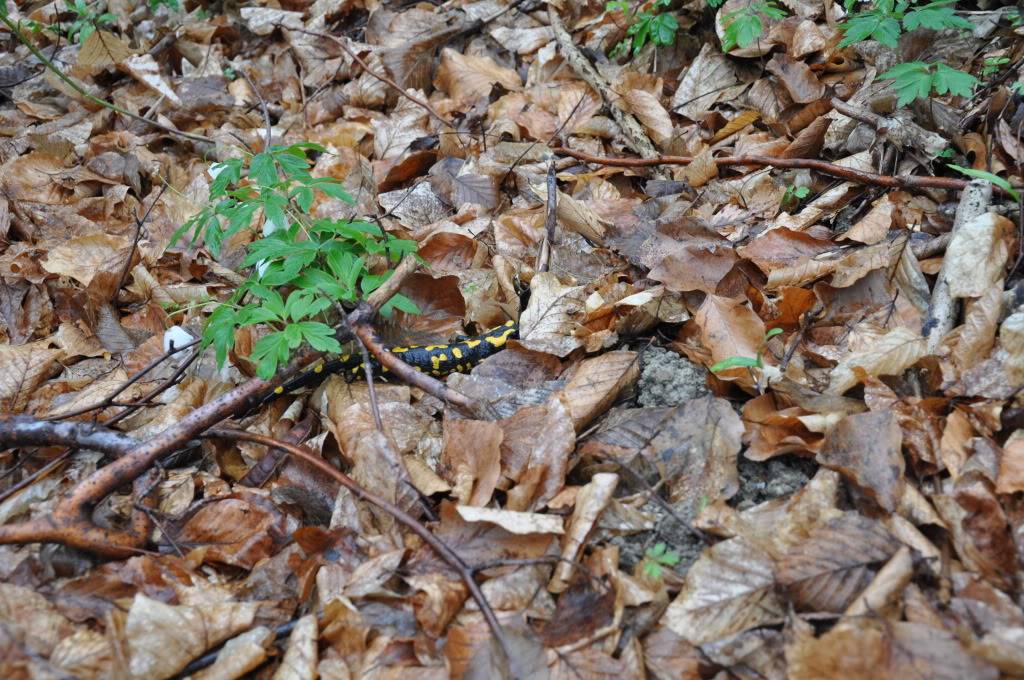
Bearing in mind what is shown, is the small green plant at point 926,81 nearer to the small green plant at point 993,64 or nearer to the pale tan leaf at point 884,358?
the small green plant at point 993,64

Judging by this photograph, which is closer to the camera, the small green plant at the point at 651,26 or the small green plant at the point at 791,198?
the small green plant at the point at 791,198

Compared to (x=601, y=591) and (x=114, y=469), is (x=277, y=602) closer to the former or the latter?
(x=114, y=469)

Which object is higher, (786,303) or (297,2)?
(297,2)

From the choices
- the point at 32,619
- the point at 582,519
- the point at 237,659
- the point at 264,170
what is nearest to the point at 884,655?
the point at 582,519

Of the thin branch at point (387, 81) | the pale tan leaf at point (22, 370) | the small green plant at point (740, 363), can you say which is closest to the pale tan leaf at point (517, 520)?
the small green plant at point (740, 363)

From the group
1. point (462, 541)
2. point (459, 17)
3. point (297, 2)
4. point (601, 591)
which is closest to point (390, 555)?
point (462, 541)

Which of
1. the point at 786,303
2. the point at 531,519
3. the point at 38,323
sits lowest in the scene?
the point at 38,323
